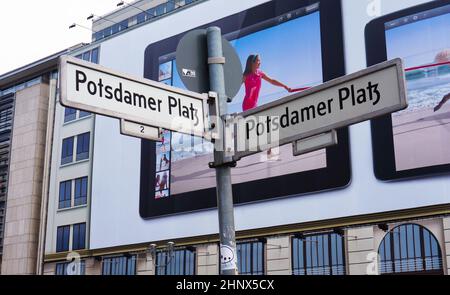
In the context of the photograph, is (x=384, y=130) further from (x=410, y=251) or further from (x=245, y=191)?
(x=245, y=191)

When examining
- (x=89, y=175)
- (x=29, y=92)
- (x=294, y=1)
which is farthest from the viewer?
(x=29, y=92)

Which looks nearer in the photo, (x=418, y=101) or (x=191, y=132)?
(x=191, y=132)

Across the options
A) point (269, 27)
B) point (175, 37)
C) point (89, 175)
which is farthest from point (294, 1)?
point (89, 175)

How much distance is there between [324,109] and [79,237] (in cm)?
4155

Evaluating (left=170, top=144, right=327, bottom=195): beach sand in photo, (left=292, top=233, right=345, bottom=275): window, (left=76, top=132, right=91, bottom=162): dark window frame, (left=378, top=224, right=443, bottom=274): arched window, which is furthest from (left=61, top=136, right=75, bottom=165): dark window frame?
(left=378, top=224, right=443, bottom=274): arched window

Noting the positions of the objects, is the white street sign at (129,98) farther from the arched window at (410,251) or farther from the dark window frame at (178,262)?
the dark window frame at (178,262)

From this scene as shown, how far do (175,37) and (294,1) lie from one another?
351 inches

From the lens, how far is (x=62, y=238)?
4588cm

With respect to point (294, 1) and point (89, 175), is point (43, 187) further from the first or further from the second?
point (294, 1)

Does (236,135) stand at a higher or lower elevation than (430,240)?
lower

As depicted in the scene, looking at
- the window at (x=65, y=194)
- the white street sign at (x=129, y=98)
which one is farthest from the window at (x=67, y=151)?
the white street sign at (x=129, y=98)

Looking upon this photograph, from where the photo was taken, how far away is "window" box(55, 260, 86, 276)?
43.5 meters

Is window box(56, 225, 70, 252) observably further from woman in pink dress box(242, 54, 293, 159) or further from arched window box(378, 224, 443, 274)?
arched window box(378, 224, 443, 274)

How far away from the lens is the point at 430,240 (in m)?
30.6
